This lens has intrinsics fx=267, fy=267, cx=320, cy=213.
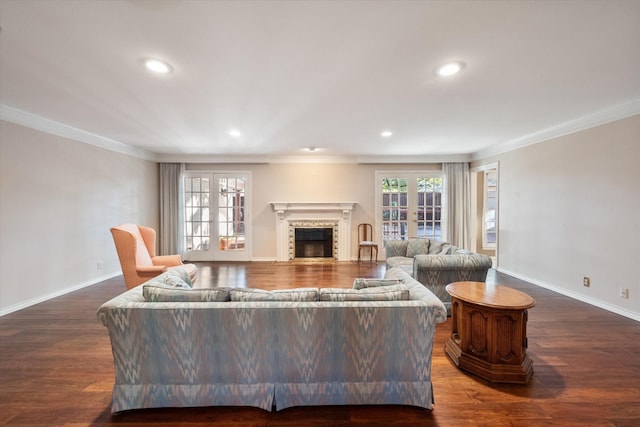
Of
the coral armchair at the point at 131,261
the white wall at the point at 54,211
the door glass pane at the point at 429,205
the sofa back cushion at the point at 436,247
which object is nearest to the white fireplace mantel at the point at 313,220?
the door glass pane at the point at 429,205

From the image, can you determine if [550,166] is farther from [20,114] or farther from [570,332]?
[20,114]

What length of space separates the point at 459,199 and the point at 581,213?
2.50 meters

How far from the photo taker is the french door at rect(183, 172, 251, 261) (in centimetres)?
623

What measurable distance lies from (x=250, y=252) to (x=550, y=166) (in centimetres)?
581

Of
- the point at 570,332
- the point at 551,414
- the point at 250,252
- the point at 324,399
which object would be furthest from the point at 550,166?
the point at 250,252

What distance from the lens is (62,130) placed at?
3.83 metres

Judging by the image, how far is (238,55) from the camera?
6.57 ft

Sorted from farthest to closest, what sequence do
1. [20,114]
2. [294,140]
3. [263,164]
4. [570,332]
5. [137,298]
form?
[263,164]
[294,140]
[20,114]
[570,332]
[137,298]

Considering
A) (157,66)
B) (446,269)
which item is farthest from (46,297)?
(446,269)

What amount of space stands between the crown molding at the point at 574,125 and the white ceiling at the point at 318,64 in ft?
0.09

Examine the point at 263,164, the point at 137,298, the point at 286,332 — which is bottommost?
the point at 286,332

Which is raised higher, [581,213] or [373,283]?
[581,213]

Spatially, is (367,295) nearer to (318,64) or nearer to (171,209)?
(318,64)

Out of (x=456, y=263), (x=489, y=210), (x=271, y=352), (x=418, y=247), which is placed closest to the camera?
(x=271, y=352)
